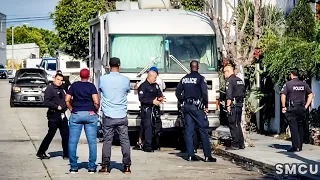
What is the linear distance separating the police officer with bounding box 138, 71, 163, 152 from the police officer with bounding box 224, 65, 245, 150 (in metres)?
1.57

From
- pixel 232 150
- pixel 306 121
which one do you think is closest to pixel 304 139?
pixel 306 121

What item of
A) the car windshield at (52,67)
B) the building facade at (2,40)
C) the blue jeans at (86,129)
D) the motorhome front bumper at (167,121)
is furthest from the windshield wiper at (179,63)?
the building facade at (2,40)

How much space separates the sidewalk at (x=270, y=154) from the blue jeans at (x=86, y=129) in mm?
3171

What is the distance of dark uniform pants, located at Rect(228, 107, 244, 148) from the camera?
15492 mm

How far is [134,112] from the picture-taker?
16.4 meters

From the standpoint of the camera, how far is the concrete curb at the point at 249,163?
499 inches

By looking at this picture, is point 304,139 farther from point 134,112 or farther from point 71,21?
point 71,21

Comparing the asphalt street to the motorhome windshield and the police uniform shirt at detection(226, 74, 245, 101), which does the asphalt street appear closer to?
the police uniform shirt at detection(226, 74, 245, 101)

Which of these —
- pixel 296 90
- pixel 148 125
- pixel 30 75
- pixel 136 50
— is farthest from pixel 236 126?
pixel 30 75

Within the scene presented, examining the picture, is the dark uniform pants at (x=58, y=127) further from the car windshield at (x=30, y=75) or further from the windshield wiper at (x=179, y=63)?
the car windshield at (x=30, y=75)

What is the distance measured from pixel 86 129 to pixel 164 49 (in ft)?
15.2

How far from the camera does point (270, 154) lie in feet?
47.9

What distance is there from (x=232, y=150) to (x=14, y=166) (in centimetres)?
476

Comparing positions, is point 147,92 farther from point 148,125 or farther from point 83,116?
point 83,116
